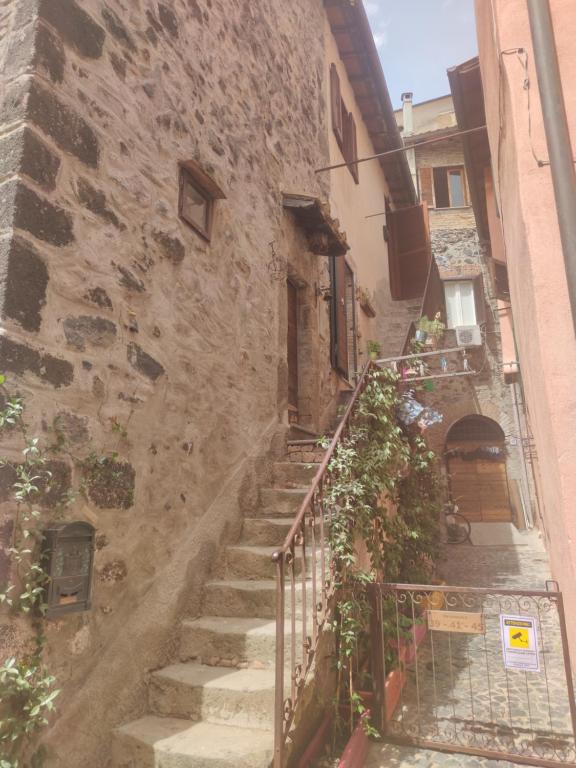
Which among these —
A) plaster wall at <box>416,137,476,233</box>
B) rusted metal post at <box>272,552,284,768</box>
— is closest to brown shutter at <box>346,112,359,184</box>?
plaster wall at <box>416,137,476,233</box>

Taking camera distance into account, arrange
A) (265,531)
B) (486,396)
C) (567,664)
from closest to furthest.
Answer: (567,664)
(265,531)
(486,396)

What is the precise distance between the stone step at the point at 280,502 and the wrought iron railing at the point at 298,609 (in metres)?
0.36

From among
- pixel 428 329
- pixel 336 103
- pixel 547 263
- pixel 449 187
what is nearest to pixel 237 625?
pixel 547 263

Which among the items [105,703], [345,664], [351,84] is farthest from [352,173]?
[105,703]

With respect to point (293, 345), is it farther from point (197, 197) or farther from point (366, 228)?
point (366, 228)

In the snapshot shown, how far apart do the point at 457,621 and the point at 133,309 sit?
269 centimetres

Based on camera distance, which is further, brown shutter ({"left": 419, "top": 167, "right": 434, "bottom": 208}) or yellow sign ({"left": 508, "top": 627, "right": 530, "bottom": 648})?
brown shutter ({"left": 419, "top": 167, "right": 434, "bottom": 208})

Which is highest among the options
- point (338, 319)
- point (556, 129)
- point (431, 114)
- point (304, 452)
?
point (431, 114)

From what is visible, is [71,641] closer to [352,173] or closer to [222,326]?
[222,326]

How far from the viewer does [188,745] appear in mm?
2643

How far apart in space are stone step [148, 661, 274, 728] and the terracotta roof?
9.23 m

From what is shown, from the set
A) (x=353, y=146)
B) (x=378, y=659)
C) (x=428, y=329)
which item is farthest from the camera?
(x=428, y=329)

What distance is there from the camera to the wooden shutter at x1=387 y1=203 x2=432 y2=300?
12164 millimetres

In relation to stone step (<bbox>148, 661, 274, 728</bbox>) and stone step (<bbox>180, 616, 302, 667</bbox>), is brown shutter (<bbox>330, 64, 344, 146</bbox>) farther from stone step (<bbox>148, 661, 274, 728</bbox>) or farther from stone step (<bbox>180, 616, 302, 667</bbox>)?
stone step (<bbox>148, 661, 274, 728</bbox>)
